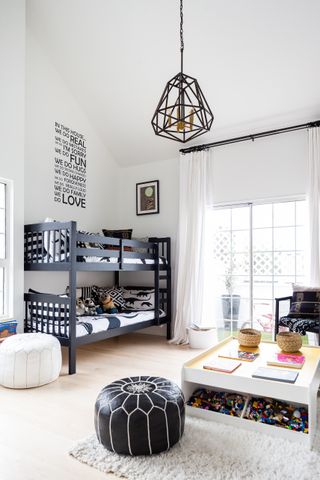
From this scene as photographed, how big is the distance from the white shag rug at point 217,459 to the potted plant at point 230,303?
95.8 inches

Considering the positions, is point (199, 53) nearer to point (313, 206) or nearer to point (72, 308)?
point (313, 206)

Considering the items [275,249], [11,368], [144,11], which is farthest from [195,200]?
[11,368]

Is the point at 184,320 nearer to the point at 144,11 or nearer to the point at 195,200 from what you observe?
the point at 195,200

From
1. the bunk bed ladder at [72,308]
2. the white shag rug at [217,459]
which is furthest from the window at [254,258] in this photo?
the white shag rug at [217,459]

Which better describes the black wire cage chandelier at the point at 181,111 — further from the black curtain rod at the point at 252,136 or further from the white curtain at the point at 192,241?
the white curtain at the point at 192,241

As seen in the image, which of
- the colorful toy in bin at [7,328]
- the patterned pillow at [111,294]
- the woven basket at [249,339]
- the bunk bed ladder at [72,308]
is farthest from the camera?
the patterned pillow at [111,294]

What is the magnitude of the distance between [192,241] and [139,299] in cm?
101

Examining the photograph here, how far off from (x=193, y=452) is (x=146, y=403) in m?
0.34

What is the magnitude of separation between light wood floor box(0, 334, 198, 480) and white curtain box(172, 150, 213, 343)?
45 cm

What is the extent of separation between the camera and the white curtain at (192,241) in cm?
436

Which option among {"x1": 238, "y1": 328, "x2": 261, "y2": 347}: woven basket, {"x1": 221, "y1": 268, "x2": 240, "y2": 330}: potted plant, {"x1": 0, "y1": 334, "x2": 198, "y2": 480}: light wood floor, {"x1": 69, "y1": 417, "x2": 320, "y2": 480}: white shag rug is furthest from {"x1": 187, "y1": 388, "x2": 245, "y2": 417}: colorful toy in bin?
{"x1": 221, "y1": 268, "x2": 240, "y2": 330}: potted plant

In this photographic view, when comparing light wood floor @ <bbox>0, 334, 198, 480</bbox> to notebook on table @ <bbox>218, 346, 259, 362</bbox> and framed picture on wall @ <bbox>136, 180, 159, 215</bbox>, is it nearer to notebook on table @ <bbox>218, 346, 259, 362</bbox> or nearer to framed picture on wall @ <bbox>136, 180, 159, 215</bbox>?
notebook on table @ <bbox>218, 346, 259, 362</bbox>

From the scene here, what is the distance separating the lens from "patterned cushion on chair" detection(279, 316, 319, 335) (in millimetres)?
3264

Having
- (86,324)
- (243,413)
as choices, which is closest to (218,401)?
(243,413)
